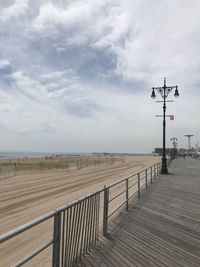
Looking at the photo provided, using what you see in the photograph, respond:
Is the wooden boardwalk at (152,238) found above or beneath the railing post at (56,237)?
beneath

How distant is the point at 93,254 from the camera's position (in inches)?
240

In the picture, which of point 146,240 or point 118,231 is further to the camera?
point 118,231

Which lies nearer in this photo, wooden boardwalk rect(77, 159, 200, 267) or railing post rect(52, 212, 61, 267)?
railing post rect(52, 212, 61, 267)

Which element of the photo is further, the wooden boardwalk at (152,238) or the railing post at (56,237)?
the wooden boardwalk at (152,238)

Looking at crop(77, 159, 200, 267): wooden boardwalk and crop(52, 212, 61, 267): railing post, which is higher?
crop(52, 212, 61, 267): railing post

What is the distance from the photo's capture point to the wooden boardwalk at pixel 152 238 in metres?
5.85

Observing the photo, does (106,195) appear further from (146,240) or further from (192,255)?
(192,255)

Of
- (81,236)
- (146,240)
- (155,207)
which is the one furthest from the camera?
(155,207)

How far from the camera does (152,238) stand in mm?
7266

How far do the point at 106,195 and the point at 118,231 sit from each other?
962mm

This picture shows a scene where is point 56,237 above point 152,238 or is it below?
above

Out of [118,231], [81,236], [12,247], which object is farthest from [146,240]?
[12,247]

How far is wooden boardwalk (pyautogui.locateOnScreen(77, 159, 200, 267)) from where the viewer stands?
230 inches

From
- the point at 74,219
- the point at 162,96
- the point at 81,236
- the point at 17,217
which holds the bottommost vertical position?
the point at 17,217
